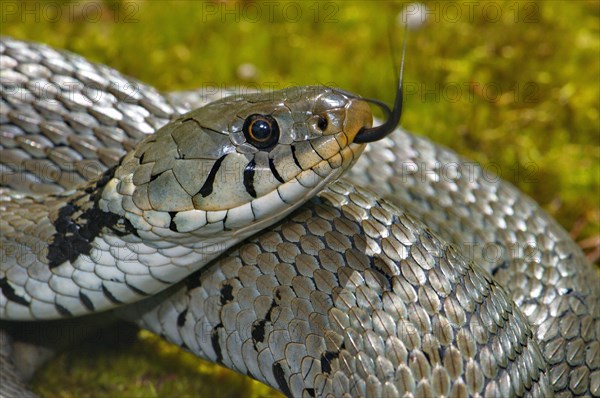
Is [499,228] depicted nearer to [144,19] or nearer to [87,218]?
[87,218]

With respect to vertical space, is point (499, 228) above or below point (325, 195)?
below

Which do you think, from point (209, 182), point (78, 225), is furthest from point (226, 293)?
point (78, 225)

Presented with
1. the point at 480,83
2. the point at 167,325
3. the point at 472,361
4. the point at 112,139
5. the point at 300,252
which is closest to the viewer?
the point at 472,361

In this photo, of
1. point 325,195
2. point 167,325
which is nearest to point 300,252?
point 325,195

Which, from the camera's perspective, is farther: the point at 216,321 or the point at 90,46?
the point at 90,46

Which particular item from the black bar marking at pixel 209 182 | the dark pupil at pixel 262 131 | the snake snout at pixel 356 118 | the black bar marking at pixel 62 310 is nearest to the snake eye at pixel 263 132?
the dark pupil at pixel 262 131

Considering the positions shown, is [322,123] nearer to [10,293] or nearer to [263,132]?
[263,132]

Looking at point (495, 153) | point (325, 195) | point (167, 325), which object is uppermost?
point (325, 195)
